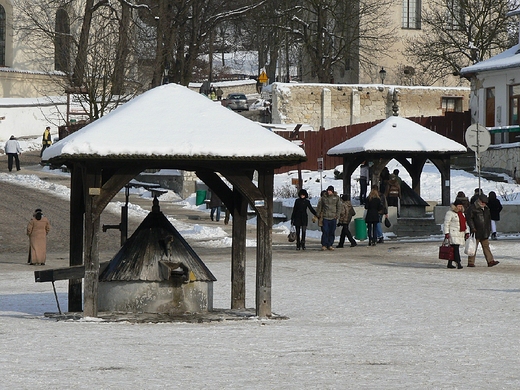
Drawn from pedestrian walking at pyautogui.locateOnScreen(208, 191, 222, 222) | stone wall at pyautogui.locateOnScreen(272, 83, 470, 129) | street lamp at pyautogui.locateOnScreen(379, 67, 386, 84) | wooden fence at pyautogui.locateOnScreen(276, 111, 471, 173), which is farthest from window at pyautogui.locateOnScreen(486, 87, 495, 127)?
pedestrian walking at pyautogui.locateOnScreen(208, 191, 222, 222)

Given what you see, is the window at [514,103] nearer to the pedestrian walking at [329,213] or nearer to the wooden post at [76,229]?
the pedestrian walking at [329,213]

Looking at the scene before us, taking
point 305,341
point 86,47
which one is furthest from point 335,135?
point 305,341

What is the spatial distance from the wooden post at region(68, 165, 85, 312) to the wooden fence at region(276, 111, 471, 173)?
30988mm

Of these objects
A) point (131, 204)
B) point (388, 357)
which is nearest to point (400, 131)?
point (131, 204)

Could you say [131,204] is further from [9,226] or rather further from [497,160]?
[497,160]

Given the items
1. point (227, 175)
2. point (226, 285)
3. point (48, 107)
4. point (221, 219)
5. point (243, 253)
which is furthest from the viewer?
point (48, 107)

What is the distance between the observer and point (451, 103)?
60.9 m

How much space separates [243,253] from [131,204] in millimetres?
22773

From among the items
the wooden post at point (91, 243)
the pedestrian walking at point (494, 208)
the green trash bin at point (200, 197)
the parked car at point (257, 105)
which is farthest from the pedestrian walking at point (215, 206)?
the parked car at point (257, 105)

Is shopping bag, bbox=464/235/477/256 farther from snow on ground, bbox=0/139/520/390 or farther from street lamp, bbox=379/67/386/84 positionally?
street lamp, bbox=379/67/386/84

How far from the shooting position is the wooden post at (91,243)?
13.8 metres

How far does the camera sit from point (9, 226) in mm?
31297

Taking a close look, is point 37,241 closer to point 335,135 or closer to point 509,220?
point 509,220

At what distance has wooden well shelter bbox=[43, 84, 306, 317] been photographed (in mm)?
13648
